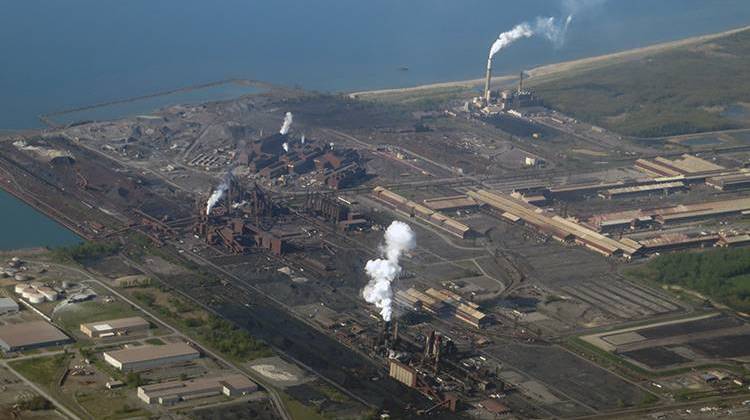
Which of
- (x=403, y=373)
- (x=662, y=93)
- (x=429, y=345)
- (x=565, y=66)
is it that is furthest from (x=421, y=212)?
(x=565, y=66)

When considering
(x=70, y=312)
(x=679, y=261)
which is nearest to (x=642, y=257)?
(x=679, y=261)

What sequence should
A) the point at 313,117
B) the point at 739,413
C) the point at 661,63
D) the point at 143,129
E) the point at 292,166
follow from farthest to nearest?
the point at 661,63, the point at 313,117, the point at 143,129, the point at 292,166, the point at 739,413

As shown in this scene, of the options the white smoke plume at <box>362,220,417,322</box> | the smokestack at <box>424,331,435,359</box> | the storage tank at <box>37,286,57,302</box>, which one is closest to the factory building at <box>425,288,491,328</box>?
the white smoke plume at <box>362,220,417,322</box>

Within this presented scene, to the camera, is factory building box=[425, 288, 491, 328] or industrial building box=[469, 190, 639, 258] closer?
factory building box=[425, 288, 491, 328]

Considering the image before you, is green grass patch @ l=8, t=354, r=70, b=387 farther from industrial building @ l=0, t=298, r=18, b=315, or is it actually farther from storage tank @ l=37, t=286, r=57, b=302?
storage tank @ l=37, t=286, r=57, b=302

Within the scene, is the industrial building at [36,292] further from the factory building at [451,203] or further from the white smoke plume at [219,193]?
the factory building at [451,203]

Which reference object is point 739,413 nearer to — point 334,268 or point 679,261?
point 679,261

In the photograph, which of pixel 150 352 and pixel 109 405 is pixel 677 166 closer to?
pixel 150 352
